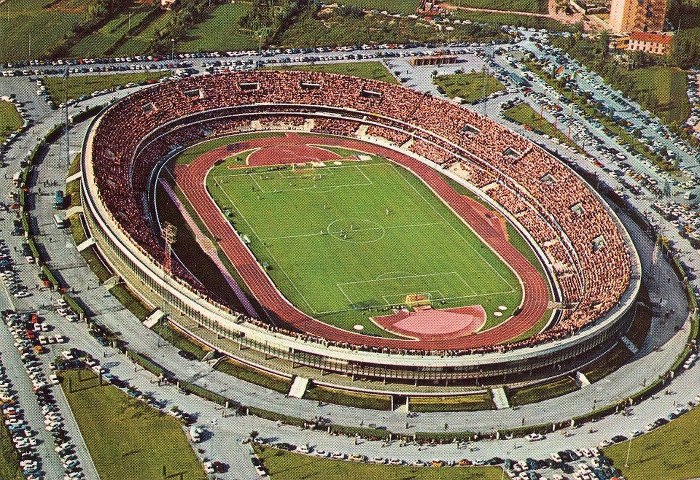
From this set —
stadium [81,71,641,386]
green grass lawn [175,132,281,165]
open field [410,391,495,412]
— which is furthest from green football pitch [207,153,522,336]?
open field [410,391,495,412]

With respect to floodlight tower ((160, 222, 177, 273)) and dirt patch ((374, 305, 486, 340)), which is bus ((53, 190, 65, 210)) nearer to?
floodlight tower ((160, 222, 177, 273))

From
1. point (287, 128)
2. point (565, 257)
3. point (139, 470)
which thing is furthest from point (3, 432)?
point (287, 128)

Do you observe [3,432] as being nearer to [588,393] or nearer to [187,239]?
[187,239]

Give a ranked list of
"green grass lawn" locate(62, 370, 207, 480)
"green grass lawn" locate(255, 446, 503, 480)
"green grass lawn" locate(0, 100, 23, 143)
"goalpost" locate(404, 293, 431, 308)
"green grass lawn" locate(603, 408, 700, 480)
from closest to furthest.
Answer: "green grass lawn" locate(62, 370, 207, 480) → "green grass lawn" locate(255, 446, 503, 480) → "green grass lawn" locate(603, 408, 700, 480) → "goalpost" locate(404, 293, 431, 308) → "green grass lawn" locate(0, 100, 23, 143)

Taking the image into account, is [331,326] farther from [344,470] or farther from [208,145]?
[208,145]

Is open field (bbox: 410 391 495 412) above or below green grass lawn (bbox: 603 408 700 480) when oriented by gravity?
above

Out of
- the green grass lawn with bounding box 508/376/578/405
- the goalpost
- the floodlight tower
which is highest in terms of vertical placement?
the floodlight tower

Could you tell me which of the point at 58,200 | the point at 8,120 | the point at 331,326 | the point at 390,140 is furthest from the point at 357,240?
the point at 8,120
